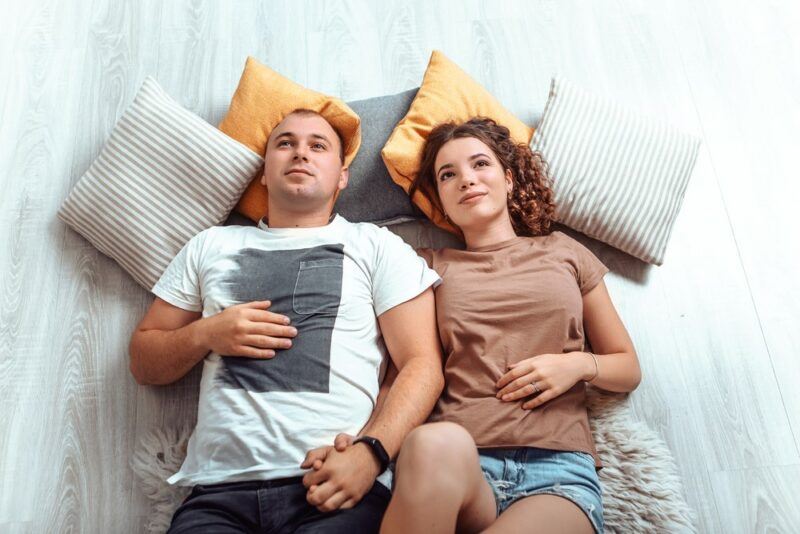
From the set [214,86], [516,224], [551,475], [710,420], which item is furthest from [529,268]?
[214,86]

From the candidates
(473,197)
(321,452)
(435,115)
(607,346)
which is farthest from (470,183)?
(321,452)

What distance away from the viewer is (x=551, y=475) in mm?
1180

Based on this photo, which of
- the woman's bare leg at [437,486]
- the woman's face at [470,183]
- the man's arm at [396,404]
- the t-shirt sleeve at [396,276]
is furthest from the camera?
the woman's face at [470,183]

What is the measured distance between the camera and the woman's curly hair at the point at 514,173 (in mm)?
1514

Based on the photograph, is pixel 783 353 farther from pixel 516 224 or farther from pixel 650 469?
pixel 516 224

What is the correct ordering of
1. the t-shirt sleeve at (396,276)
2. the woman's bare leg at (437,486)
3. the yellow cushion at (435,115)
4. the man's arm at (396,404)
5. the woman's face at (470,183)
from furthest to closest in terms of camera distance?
1. the yellow cushion at (435,115)
2. the woman's face at (470,183)
3. the t-shirt sleeve at (396,276)
4. the man's arm at (396,404)
5. the woman's bare leg at (437,486)

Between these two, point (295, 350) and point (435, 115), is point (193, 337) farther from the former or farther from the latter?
point (435, 115)

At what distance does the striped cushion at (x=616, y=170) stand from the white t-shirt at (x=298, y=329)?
0.47 metres

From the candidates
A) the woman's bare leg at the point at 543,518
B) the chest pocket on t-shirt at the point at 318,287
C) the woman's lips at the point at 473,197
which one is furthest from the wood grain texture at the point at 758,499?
the chest pocket on t-shirt at the point at 318,287

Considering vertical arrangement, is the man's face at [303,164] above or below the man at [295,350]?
above

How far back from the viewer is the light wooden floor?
1.39 metres

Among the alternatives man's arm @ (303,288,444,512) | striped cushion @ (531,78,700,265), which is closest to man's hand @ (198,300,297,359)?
man's arm @ (303,288,444,512)

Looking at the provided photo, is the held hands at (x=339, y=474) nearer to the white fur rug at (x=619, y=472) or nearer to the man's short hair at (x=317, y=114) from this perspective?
the white fur rug at (x=619, y=472)

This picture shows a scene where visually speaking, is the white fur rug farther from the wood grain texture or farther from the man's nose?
the man's nose
